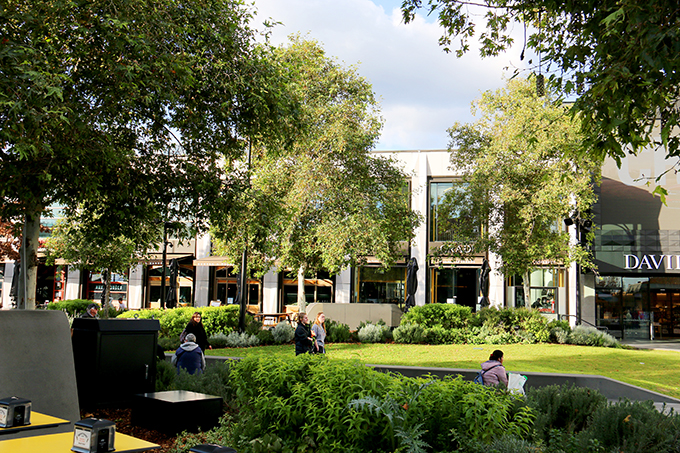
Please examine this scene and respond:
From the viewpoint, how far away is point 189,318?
18.2 meters

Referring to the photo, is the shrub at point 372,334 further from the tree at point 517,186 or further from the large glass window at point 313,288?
the large glass window at point 313,288

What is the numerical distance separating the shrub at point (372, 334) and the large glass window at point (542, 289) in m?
14.0

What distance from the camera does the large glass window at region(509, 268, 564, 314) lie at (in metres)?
30.9

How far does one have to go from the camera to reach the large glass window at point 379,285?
110 feet

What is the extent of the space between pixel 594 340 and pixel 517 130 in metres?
9.07

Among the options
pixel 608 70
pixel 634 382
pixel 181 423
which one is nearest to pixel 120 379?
pixel 181 423

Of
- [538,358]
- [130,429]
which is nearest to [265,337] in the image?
[538,358]

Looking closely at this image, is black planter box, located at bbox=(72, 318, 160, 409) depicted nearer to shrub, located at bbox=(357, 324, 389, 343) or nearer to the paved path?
shrub, located at bbox=(357, 324, 389, 343)

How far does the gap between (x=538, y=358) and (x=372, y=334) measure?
6.18 meters

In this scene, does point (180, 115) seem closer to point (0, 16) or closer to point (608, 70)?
point (0, 16)

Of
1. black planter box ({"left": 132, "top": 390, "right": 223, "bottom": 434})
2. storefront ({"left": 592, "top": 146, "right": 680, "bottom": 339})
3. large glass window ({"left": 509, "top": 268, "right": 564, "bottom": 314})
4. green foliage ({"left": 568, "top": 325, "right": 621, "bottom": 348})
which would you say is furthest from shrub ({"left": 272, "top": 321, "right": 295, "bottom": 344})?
storefront ({"left": 592, "top": 146, "right": 680, "bottom": 339})

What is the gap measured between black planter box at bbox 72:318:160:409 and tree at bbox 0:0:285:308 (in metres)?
2.13

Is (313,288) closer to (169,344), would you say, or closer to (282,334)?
(282,334)

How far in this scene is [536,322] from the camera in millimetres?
20141
